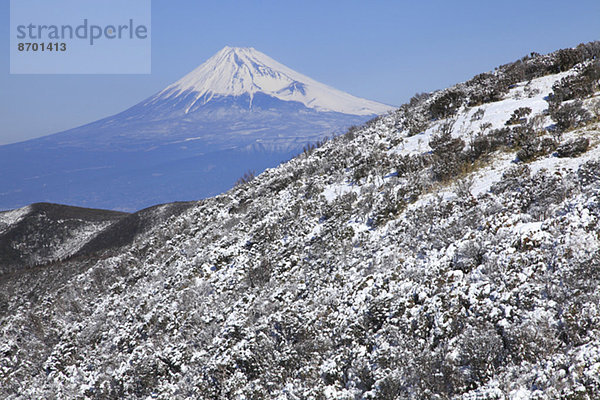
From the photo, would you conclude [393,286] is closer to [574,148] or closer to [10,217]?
[574,148]

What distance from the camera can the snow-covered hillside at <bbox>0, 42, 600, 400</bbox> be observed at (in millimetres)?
5410

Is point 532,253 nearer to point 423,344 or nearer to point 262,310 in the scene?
point 423,344

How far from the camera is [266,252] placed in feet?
42.8

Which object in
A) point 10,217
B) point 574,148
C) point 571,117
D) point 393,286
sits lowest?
point 10,217

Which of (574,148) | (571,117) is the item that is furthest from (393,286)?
(571,117)

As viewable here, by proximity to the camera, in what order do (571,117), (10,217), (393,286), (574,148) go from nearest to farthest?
(393,286) < (574,148) < (571,117) < (10,217)

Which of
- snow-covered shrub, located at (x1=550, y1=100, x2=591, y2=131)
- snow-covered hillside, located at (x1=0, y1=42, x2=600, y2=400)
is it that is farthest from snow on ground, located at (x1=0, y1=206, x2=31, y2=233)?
snow-covered shrub, located at (x1=550, y1=100, x2=591, y2=131)

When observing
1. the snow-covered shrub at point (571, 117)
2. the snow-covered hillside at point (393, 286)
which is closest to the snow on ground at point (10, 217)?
the snow-covered hillside at point (393, 286)

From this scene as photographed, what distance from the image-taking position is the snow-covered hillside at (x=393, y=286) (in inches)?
213

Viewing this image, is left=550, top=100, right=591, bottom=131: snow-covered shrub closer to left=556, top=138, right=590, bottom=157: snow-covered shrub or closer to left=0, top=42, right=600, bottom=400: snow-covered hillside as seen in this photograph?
left=0, top=42, right=600, bottom=400: snow-covered hillside

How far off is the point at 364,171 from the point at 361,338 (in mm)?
9640

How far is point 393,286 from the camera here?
7734mm

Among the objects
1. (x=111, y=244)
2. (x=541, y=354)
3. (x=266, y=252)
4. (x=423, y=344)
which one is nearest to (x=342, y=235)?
(x=266, y=252)

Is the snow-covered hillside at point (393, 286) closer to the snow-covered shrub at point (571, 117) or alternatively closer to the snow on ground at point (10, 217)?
the snow-covered shrub at point (571, 117)
